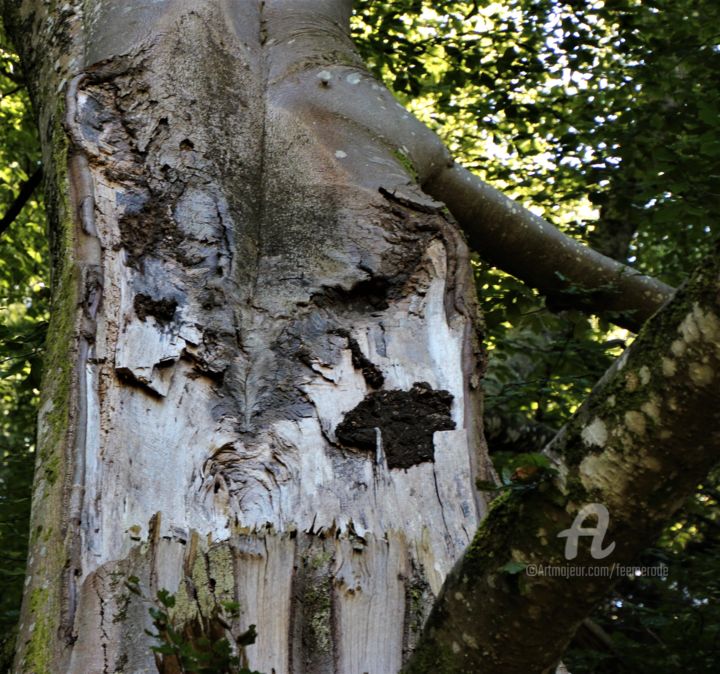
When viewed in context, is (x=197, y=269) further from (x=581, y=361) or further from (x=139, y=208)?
(x=581, y=361)

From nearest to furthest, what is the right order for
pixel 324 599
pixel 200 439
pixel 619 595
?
pixel 324 599, pixel 200 439, pixel 619 595

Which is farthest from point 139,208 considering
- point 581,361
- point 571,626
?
point 581,361

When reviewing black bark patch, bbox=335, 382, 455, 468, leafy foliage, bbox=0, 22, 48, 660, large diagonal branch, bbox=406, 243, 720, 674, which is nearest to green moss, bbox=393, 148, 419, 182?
black bark patch, bbox=335, 382, 455, 468

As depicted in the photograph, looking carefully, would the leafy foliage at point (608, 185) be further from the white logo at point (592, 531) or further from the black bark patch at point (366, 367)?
the white logo at point (592, 531)

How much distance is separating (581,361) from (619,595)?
139cm

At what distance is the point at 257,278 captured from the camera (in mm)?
2715

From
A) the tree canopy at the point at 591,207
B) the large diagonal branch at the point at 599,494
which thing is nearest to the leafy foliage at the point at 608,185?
the tree canopy at the point at 591,207

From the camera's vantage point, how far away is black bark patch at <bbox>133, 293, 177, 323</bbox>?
2.41 metres

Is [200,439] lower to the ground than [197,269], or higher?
lower

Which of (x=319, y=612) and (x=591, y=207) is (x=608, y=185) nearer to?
(x=591, y=207)

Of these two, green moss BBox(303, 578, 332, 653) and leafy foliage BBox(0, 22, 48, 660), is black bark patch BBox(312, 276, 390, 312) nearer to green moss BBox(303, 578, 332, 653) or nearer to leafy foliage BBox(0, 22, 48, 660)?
green moss BBox(303, 578, 332, 653)

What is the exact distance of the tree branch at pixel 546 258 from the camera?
366 centimetres

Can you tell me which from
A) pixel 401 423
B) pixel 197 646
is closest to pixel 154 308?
pixel 401 423

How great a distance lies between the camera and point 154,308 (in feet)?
7.97
